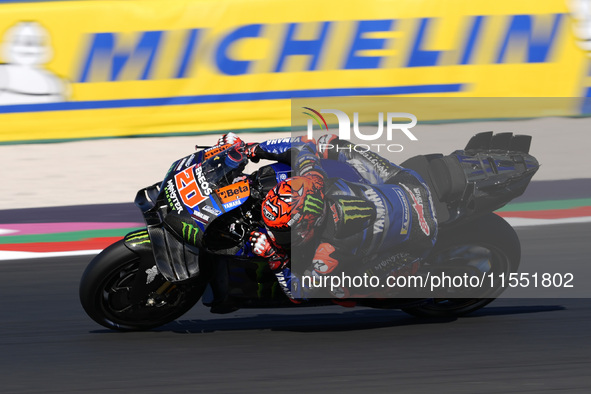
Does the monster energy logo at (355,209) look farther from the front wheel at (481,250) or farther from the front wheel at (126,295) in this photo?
the front wheel at (126,295)

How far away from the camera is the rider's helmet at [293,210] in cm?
455

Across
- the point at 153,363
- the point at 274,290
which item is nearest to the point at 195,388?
the point at 153,363

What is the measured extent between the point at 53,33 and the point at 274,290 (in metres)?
5.66

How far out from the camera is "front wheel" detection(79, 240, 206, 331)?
513cm

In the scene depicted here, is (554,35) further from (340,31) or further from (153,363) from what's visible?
(153,363)

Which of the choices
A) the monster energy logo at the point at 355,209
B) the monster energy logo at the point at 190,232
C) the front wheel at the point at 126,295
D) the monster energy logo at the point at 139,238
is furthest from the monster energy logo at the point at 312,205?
the monster energy logo at the point at 139,238

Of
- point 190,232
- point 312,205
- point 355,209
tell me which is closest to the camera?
point 312,205

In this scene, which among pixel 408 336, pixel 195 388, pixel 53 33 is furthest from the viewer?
pixel 53 33

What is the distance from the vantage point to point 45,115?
9.81 meters

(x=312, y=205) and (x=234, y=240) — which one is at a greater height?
(x=312, y=205)

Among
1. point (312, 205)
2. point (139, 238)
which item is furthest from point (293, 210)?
point (139, 238)

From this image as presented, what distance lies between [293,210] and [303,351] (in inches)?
43.0

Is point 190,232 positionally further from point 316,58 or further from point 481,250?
point 316,58

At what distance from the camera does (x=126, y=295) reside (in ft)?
17.5
